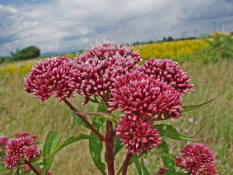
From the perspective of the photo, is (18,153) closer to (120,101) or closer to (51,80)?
(51,80)

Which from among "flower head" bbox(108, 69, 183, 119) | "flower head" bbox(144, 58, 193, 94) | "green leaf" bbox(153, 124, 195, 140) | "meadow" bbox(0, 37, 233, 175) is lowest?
"meadow" bbox(0, 37, 233, 175)

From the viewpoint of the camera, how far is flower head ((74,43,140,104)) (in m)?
1.35

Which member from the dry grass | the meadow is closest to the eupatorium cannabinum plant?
the meadow

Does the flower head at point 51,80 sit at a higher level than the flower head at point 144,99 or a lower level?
higher

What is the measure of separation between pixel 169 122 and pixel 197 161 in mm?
1209

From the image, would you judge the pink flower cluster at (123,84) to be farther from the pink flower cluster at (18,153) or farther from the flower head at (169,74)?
the pink flower cluster at (18,153)

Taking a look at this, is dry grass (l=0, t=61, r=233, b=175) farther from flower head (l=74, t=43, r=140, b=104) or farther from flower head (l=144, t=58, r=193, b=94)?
flower head (l=74, t=43, r=140, b=104)

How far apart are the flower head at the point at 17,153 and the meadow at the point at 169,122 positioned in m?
1.44

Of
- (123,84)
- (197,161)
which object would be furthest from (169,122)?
(123,84)

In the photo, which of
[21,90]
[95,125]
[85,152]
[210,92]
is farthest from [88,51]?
[21,90]

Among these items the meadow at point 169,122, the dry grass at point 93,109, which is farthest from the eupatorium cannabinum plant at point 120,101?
the dry grass at point 93,109

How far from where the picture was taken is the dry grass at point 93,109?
3.22 meters

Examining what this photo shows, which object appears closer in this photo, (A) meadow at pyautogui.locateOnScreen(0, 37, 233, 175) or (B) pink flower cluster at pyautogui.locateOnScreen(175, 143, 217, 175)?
(B) pink flower cluster at pyautogui.locateOnScreen(175, 143, 217, 175)

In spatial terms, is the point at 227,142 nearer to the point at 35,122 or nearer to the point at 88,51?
the point at 88,51
